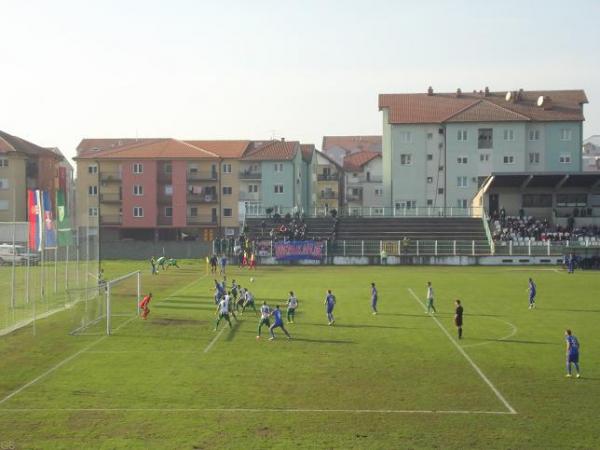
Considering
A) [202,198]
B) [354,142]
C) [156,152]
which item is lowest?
[202,198]

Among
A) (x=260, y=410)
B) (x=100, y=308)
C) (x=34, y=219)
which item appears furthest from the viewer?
(x=100, y=308)

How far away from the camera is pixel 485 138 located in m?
90.4

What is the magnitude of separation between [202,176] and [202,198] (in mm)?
2749

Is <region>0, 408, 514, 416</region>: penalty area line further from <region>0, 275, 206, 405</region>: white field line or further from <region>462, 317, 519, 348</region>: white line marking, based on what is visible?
<region>462, 317, 519, 348</region>: white line marking

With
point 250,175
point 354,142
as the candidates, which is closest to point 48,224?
point 250,175

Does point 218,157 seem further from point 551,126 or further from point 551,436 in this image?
point 551,436

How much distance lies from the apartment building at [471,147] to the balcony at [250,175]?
17.5 m

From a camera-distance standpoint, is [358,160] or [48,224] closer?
[48,224]

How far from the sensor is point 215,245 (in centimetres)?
7569

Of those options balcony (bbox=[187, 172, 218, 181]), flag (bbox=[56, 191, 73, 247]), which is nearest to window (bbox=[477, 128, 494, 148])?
balcony (bbox=[187, 172, 218, 181])

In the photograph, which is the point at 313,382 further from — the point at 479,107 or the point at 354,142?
the point at 354,142

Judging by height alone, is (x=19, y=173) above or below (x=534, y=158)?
below

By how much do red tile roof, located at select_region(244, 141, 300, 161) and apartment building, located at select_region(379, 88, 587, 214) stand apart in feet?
45.7

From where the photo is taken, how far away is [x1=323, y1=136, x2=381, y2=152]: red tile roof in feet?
526
